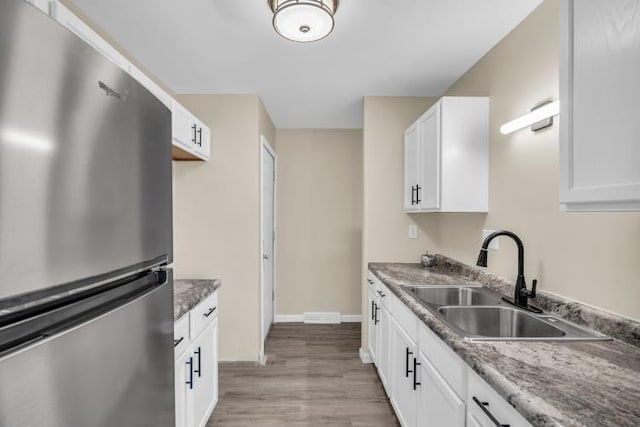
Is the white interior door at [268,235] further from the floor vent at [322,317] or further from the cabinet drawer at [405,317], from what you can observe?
the cabinet drawer at [405,317]

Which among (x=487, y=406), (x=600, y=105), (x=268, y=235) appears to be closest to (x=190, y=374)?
(x=487, y=406)

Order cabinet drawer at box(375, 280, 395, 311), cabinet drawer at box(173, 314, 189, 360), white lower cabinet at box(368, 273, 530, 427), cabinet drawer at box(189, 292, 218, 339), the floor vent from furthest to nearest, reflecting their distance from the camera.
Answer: the floor vent < cabinet drawer at box(375, 280, 395, 311) < cabinet drawer at box(189, 292, 218, 339) < cabinet drawer at box(173, 314, 189, 360) < white lower cabinet at box(368, 273, 530, 427)

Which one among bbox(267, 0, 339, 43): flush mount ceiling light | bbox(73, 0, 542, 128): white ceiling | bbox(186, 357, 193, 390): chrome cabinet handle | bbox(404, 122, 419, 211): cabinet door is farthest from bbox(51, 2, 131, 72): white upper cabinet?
bbox(404, 122, 419, 211): cabinet door

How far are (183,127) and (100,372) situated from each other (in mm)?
1995

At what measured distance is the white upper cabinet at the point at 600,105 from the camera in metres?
0.78

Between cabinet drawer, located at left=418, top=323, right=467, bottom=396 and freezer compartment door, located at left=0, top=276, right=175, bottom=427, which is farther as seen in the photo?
cabinet drawer, located at left=418, top=323, right=467, bottom=396

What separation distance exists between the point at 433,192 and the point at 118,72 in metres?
2.06

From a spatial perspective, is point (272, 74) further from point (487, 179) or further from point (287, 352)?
point (287, 352)

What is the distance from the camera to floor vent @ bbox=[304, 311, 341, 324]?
13.4 ft

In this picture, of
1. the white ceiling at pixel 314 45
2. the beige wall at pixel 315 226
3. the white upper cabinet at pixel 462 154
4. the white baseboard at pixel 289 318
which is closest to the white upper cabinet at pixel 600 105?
the white ceiling at pixel 314 45

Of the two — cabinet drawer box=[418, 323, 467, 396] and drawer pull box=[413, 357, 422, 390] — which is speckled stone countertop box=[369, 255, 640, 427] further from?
drawer pull box=[413, 357, 422, 390]

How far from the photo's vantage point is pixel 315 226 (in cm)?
415

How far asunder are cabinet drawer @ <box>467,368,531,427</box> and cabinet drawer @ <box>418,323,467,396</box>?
0.17ft

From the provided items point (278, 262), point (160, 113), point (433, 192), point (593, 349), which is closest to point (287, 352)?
point (278, 262)
